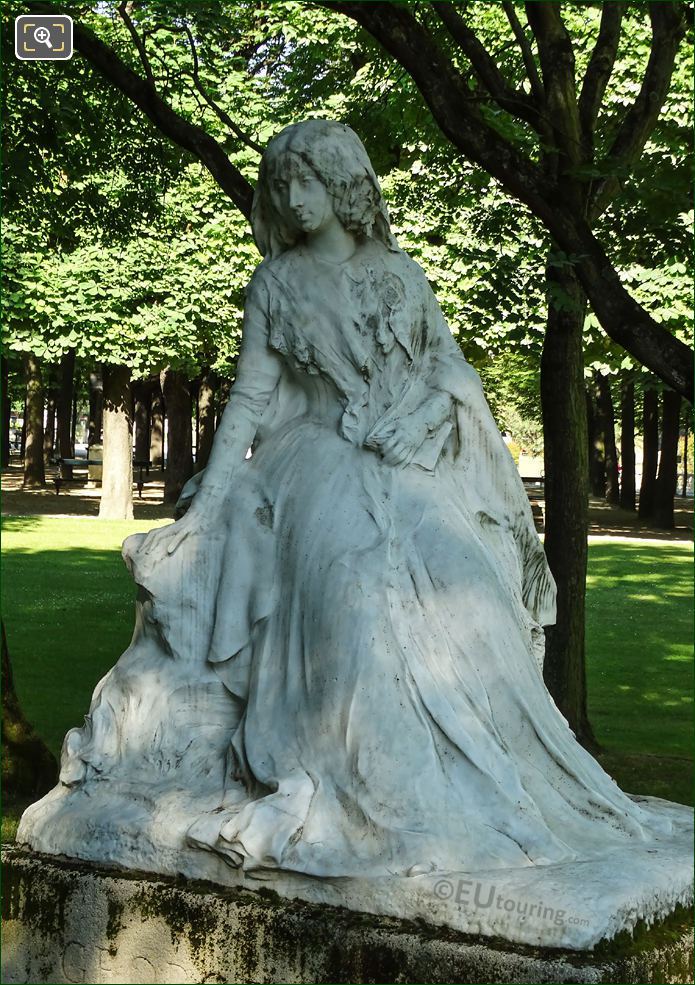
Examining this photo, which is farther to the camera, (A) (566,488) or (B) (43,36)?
(A) (566,488)

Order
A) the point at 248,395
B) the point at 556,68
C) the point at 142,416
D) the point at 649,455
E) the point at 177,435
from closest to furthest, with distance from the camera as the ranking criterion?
the point at 248,395
the point at 556,68
the point at 649,455
the point at 177,435
the point at 142,416

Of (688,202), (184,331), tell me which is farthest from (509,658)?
(184,331)

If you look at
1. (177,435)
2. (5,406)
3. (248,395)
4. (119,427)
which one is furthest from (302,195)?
(5,406)

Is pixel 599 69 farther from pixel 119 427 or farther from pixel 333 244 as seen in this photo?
pixel 119 427

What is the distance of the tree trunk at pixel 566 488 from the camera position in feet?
31.1

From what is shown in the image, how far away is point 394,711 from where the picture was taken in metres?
4.85

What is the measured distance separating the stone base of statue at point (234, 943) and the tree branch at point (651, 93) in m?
5.64

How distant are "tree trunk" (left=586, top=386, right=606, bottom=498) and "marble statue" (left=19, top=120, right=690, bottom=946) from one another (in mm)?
31857

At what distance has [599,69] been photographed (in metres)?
9.80

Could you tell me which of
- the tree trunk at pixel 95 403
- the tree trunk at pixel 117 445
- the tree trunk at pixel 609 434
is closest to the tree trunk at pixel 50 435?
the tree trunk at pixel 95 403

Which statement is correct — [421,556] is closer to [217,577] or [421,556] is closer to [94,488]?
[217,577]

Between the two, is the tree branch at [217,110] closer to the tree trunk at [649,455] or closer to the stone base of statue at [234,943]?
the stone base of statue at [234,943]

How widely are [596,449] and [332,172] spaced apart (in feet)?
124

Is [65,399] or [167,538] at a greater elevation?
[65,399]
